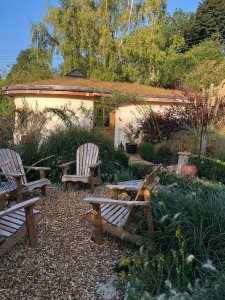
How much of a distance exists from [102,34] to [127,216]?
1709cm

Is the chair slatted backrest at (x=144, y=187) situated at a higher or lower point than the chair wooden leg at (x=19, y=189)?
higher

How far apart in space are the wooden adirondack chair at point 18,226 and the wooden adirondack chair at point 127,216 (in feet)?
2.06

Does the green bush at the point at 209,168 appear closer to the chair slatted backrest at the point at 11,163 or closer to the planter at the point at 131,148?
the chair slatted backrest at the point at 11,163

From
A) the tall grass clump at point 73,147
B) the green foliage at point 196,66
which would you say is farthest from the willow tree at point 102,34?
the tall grass clump at point 73,147

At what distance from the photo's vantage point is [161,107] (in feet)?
40.0

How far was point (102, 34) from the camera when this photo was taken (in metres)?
18.4

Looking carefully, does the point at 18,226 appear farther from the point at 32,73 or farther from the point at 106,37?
the point at 32,73

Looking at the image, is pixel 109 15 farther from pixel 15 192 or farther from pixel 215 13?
pixel 15 192

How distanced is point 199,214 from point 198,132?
16.9ft

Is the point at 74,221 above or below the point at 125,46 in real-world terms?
below

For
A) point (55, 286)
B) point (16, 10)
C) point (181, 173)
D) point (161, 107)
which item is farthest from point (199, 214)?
point (16, 10)

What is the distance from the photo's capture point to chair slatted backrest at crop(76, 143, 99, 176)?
6082 mm

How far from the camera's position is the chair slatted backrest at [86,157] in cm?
608

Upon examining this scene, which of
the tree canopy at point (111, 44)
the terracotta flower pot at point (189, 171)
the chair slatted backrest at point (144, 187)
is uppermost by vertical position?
the tree canopy at point (111, 44)
